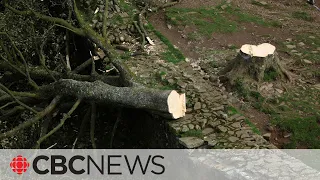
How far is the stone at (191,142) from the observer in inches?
275

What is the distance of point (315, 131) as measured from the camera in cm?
785

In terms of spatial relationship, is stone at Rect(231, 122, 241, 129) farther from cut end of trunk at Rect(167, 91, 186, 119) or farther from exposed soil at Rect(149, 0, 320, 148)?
exposed soil at Rect(149, 0, 320, 148)

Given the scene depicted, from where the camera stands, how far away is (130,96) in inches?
298

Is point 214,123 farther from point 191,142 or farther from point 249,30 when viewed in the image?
point 249,30

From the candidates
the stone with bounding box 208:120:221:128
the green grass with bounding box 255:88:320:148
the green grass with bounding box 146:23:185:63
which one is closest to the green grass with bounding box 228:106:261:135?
the stone with bounding box 208:120:221:128

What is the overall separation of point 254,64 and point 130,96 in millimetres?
2744

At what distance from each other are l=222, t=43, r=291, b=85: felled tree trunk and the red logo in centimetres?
400

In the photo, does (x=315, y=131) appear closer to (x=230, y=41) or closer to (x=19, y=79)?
(x=230, y=41)

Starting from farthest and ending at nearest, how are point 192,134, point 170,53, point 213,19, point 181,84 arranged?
point 213,19 < point 170,53 < point 181,84 < point 192,134

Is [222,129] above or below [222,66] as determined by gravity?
below

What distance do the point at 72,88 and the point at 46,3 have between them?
4273 mm

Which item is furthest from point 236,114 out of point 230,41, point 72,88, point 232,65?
point 230,41

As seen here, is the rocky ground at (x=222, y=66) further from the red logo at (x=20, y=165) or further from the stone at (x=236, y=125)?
the red logo at (x=20, y=165)

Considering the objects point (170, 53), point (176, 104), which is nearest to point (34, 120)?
point (176, 104)
